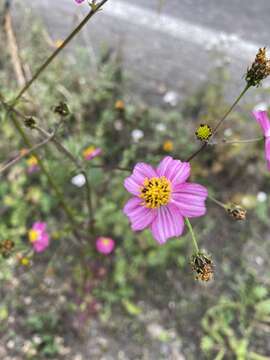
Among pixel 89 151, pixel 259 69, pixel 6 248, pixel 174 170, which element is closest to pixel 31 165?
pixel 89 151

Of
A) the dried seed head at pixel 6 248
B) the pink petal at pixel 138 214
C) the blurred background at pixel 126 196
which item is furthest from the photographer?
the blurred background at pixel 126 196

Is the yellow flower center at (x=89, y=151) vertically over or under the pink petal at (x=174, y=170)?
over

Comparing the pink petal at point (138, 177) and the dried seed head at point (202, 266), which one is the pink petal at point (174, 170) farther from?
the dried seed head at point (202, 266)

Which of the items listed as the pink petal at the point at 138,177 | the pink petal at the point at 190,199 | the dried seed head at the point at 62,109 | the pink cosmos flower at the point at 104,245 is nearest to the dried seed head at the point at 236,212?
the pink petal at the point at 190,199

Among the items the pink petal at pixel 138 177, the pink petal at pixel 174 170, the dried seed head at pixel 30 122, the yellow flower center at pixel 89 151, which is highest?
the yellow flower center at pixel 89 151

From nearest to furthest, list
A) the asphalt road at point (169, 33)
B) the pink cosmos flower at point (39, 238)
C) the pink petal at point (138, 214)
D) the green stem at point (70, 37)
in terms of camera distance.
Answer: the green stem at point (70, 37), the pink petal at point (138, 214), the pink cosmos flower at point (39, 238), the asphalt road at point (169, 33)

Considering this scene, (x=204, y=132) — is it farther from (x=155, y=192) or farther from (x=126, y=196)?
(x=126, y=196)

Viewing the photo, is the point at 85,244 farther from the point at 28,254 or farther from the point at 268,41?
the point at 268,41
